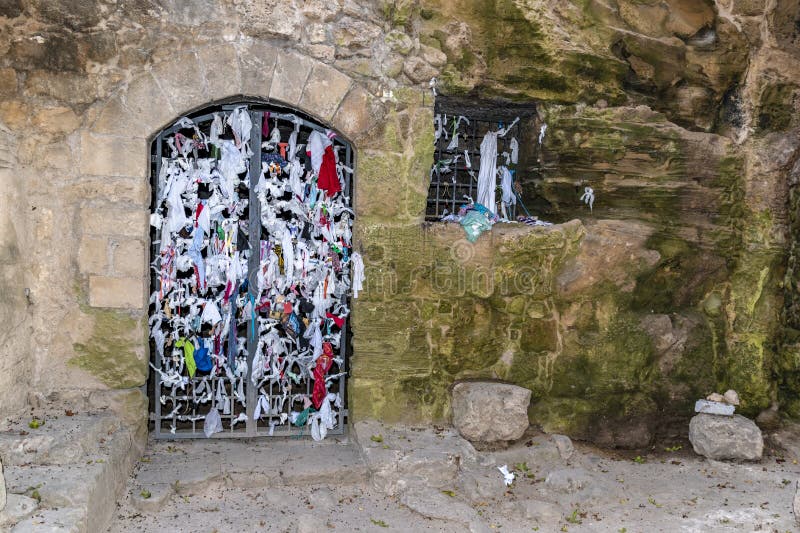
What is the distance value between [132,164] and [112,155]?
0.13 metres

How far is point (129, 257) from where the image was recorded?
4.32 meters

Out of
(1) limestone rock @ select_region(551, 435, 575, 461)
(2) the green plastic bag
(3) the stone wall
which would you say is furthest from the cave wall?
(2) the green plastic bag

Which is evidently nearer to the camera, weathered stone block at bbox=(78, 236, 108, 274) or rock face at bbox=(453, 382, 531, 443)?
weathered stone block at bbox=(78, 236, 108, 274)

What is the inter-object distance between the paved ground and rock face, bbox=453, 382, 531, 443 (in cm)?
12

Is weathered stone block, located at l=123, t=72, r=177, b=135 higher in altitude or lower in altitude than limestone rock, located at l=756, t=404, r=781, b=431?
higher

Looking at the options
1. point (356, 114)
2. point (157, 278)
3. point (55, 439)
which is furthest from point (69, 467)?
point (356, 114)

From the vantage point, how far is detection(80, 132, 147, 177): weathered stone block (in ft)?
13.9

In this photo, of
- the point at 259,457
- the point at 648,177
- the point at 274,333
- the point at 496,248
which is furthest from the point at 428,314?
the point at 648,177

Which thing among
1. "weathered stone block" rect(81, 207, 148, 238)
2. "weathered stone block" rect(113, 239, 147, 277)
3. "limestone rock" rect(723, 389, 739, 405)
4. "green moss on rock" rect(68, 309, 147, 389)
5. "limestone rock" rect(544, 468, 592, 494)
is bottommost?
"limestone rock" rect(544, 468, 592, 494)

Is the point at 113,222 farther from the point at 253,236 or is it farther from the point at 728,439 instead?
the point at 728,439

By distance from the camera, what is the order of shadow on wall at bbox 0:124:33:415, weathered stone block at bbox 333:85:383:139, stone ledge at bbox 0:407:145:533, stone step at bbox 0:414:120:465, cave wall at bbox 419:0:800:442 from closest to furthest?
stone ledge at bbox 0:407:145:533 < stone step at bbox 0:414:120:465 < shadow on wall at bbox 0:124:33:415 < weathered stone block at bbox 333:85:383:139 < cave wall at bbox 419:0:800:442

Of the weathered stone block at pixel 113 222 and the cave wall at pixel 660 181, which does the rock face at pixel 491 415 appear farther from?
the weathered stone block at pixel 113 222

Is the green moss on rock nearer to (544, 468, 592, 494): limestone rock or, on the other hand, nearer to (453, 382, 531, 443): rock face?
(453, 382, 531, 443): rock face

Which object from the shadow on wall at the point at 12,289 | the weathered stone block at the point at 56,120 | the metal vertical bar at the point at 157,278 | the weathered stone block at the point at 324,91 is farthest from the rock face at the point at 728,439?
the weathered stone block at the point at 56,120
